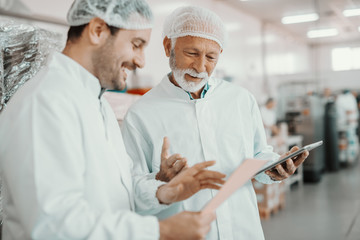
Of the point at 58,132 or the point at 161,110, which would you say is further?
the point at 161,110

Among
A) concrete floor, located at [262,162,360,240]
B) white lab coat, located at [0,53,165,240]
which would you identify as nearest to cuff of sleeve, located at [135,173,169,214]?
white lab coat, located at [0,53,165,240]

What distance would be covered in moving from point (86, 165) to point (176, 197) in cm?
30

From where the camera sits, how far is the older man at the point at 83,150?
2.60ft

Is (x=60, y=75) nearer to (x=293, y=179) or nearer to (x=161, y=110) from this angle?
(x=161, y=110)

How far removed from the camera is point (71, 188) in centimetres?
81

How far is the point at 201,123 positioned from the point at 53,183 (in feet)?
2.60

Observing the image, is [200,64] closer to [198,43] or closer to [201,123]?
[198,43]

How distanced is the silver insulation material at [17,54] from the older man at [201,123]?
43cm

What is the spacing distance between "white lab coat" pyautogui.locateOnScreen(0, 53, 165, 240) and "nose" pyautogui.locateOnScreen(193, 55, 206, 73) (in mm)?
602

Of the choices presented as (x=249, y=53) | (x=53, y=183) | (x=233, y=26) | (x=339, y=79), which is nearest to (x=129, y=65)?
(x=53, y=183)

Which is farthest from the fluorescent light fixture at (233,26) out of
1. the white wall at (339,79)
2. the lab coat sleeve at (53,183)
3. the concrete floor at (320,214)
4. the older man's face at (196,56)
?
the lab coat sleeve at (53,183)

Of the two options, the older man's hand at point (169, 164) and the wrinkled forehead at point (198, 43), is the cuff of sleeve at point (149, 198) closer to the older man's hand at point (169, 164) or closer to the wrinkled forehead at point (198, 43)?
the older man's hand at point (169, 164)

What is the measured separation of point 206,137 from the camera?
4.81 ft

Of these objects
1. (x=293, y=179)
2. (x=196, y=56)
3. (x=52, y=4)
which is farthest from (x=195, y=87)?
(x=293, y=179)
